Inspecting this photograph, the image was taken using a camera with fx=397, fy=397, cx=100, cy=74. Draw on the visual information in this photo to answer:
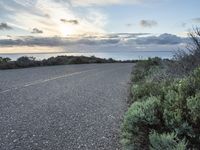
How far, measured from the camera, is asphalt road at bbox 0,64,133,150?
7395 millimetres

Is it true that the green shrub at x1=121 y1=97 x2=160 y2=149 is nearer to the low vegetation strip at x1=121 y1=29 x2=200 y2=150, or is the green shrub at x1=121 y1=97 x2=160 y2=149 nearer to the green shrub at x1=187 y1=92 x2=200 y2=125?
the low vegetation strip at x1=121 y1=29 x2=200 y2=150

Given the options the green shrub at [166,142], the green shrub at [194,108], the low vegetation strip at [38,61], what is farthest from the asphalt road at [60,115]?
the low vegetation strip at [38,61]

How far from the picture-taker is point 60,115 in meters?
9.92

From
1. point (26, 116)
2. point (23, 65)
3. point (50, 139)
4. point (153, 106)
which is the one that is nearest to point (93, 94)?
point (26, 116)

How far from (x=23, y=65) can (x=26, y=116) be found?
19.6 meters

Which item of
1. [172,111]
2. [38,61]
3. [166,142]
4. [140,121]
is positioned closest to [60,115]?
[140,121]

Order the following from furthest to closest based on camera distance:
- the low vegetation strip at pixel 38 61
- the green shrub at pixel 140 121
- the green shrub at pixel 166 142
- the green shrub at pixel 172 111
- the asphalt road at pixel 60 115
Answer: the low vegetation strip at pixel 38 61 → the asphalt road at pixel 60 115 → the green shrub at pixel 140 121 → the green shrub at pixel 172 111 → the green shrub at pixel 166 142

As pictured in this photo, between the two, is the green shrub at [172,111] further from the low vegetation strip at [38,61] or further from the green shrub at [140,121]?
the low vegetation strip at [38,61]

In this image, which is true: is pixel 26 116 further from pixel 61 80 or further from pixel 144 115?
pixel 61 80

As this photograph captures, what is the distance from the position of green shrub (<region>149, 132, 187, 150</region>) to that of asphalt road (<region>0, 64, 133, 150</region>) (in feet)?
7.04

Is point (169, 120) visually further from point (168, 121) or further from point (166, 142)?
point (166, 142)

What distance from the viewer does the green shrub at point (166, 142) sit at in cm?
470

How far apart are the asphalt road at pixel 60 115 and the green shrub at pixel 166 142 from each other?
2145mm

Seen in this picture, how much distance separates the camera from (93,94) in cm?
1387
